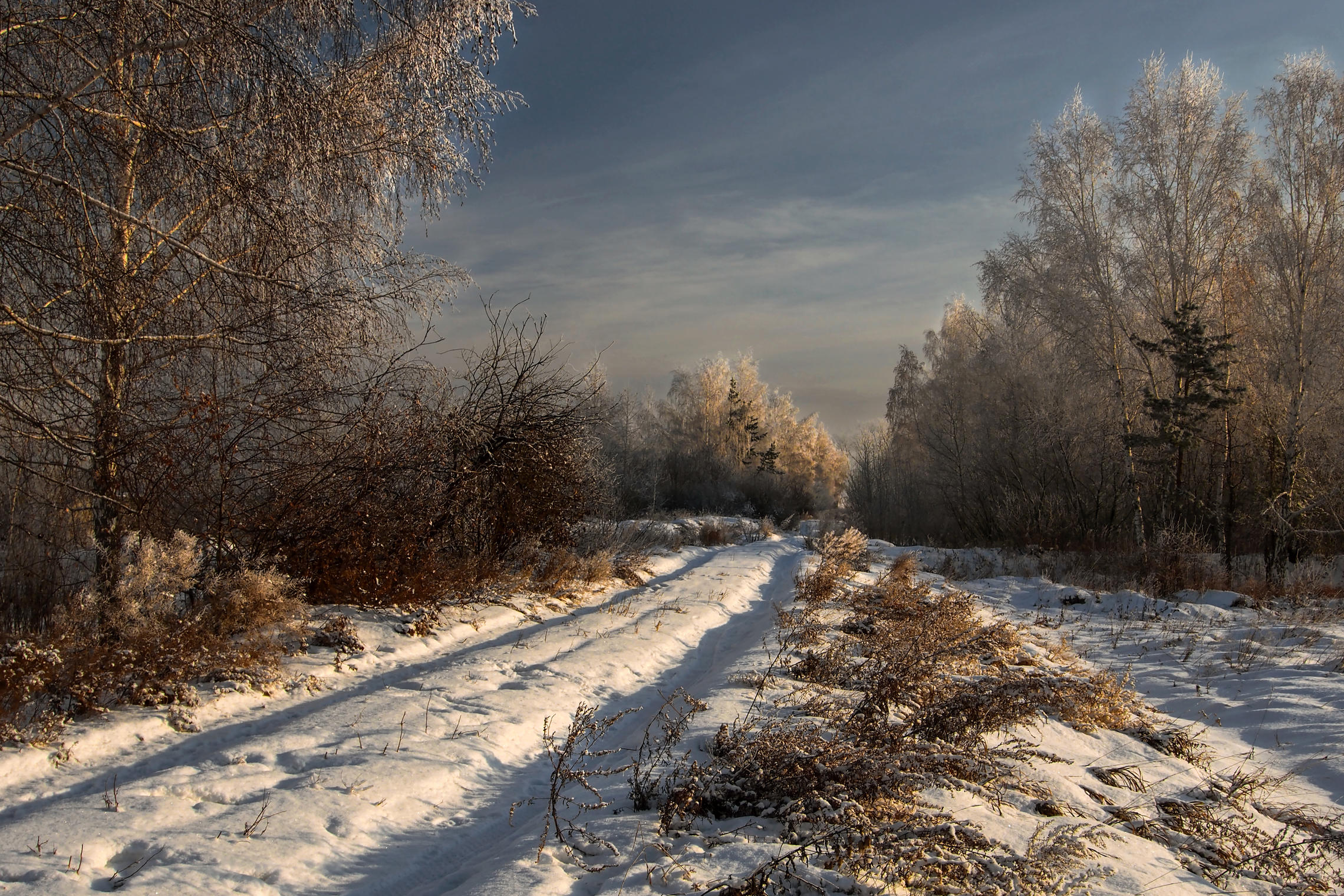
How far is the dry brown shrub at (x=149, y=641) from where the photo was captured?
13.7ft

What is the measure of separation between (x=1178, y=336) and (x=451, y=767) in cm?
2033

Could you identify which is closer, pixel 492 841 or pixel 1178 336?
pixel 492 841

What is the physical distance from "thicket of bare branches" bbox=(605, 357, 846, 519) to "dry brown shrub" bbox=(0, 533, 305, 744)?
99.1ft

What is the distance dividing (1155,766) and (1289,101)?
69.8 ft

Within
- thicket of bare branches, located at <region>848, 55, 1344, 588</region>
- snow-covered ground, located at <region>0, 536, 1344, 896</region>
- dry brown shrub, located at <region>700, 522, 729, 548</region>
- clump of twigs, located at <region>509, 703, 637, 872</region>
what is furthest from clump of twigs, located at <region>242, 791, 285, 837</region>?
dry brown shrub, located at <region>700, 522, 729, 548</region>

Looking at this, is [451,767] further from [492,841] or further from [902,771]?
[902,771]

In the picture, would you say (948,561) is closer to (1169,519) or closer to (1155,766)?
(1169,519)

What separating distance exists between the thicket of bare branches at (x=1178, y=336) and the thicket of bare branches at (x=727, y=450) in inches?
738

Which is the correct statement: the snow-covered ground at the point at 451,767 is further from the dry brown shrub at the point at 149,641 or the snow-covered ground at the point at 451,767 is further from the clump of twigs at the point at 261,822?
the dry brown shrub at the point at 149,641

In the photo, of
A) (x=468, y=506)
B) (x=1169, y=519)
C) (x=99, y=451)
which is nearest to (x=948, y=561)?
(x=1169, y=519)

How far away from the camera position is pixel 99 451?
Result: 5.23 meters

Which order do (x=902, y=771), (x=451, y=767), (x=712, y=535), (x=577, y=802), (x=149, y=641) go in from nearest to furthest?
(x=902, y=771) → (x=577, y=802) → (x=451, y=767) → (x=149, y=641) → (x=712, y=535)

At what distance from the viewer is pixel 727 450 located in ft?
190

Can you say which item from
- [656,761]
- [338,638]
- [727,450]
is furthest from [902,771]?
[727,450]
